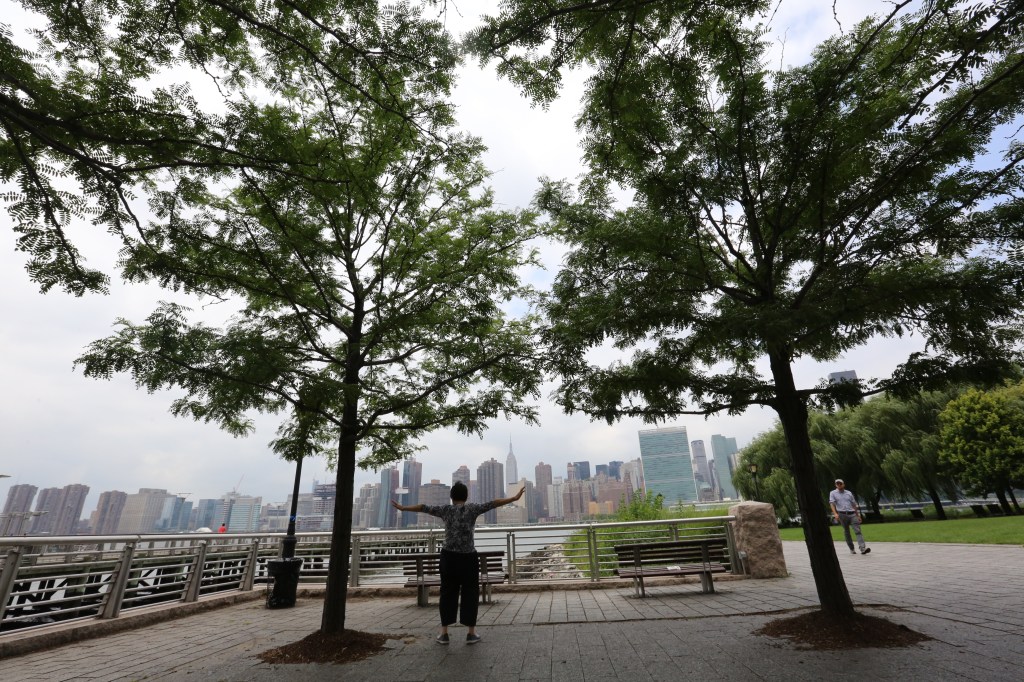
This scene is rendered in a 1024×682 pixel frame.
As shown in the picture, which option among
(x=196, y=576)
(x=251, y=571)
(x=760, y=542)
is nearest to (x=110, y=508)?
(x=251, y=571)

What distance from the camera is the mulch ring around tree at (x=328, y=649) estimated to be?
5.23 metres

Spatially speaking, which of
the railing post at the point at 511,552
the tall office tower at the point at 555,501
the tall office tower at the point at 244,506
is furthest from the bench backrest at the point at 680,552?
the tall office tower at the point at 244,506

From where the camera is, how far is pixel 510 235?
7680 millimetres

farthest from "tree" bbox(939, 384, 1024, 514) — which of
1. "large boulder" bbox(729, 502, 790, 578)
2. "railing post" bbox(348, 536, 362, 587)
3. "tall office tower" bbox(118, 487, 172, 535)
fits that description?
"tall office tower" bbox(118, 487, 172, 535)

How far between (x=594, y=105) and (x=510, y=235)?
3.16 metres

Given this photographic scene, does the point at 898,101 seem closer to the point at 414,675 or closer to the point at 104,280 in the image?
the point at 414,675

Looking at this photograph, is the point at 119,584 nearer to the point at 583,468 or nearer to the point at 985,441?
the point at 985,441

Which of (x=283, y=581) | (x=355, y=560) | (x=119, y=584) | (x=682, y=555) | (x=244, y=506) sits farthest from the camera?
(x=244, y=506)

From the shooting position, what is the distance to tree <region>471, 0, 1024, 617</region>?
4043 mm

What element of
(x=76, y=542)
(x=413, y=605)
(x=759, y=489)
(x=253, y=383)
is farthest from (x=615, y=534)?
(x=759, y=489)

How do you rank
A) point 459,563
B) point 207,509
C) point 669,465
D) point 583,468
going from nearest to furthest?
point 459,563, point 583,468, point 207,509, point 669,465

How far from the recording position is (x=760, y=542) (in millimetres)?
9625

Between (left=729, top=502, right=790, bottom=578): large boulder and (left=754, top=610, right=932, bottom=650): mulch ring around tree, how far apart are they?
453 centimetres

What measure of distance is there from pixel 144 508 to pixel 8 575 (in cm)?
6797
